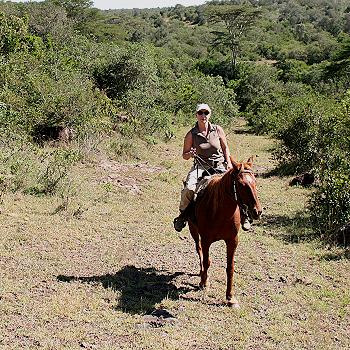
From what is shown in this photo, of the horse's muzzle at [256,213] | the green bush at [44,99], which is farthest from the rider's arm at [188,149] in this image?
the green bush at [44,99]

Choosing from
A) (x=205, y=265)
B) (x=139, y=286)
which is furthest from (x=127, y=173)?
(x=205, y=265)

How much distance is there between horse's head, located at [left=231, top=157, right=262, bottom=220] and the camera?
4.66m

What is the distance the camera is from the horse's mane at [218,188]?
15.9 feet

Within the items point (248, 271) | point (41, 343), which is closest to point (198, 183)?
point (248, 271)

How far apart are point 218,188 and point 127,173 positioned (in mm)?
7635

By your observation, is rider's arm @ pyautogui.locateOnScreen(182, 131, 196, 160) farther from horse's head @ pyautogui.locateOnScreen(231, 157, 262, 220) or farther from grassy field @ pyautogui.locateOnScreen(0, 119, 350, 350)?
grassy field @ pyautogui.locateOnScreen(0, 119, 350, 350)

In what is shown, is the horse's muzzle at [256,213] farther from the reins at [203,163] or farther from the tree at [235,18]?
the tree at [235,18]

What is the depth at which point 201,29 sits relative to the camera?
73.2 m

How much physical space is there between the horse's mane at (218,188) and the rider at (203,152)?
28 centimetres

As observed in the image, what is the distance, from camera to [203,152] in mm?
5961

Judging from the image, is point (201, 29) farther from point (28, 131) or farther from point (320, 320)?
point (320, 320)

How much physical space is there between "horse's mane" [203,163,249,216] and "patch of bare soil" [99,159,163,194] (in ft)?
17.5

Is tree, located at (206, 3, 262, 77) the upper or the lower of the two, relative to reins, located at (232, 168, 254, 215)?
upper

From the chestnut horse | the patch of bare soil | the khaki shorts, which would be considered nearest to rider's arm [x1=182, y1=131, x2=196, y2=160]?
the khaki shorts
